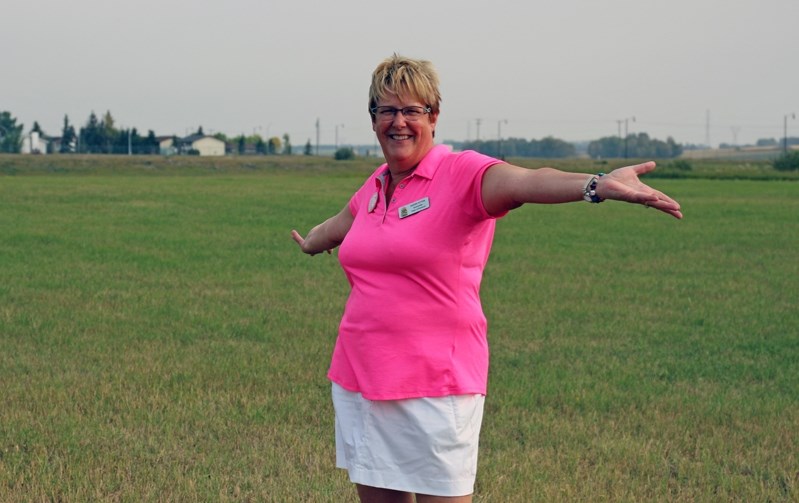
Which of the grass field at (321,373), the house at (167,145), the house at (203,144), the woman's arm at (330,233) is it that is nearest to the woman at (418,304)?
the woman's arm at (330,233)

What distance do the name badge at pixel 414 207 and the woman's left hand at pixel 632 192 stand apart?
0.57m

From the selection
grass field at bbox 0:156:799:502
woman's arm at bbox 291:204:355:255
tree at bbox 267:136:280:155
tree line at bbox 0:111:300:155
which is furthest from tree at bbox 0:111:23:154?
woman's arm at bbox 291:204:355:255

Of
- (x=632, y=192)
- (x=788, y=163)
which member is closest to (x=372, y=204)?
(x=632, y=192)

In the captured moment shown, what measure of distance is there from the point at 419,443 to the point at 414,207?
75cm

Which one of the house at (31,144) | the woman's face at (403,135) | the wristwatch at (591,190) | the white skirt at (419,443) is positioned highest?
the house at (31,144)

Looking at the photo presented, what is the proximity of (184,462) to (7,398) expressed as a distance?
6.76 ft

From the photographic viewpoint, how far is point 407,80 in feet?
Answer: 10.9

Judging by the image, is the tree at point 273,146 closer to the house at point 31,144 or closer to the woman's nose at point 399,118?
the house at point 31,144

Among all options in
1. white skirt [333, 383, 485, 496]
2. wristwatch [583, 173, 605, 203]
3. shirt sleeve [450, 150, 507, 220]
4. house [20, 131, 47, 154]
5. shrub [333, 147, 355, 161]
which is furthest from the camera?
house [20, 131, 47, 154]

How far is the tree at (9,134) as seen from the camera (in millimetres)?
115062

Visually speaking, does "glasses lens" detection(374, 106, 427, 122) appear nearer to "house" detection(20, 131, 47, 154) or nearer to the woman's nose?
the woman's nose

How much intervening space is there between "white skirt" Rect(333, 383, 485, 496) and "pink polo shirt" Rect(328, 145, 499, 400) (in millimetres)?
51

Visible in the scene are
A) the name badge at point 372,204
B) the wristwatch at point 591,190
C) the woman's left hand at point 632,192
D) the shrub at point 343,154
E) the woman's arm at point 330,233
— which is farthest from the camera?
the shrub at point 343,154

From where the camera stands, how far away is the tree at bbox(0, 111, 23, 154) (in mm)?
115062
